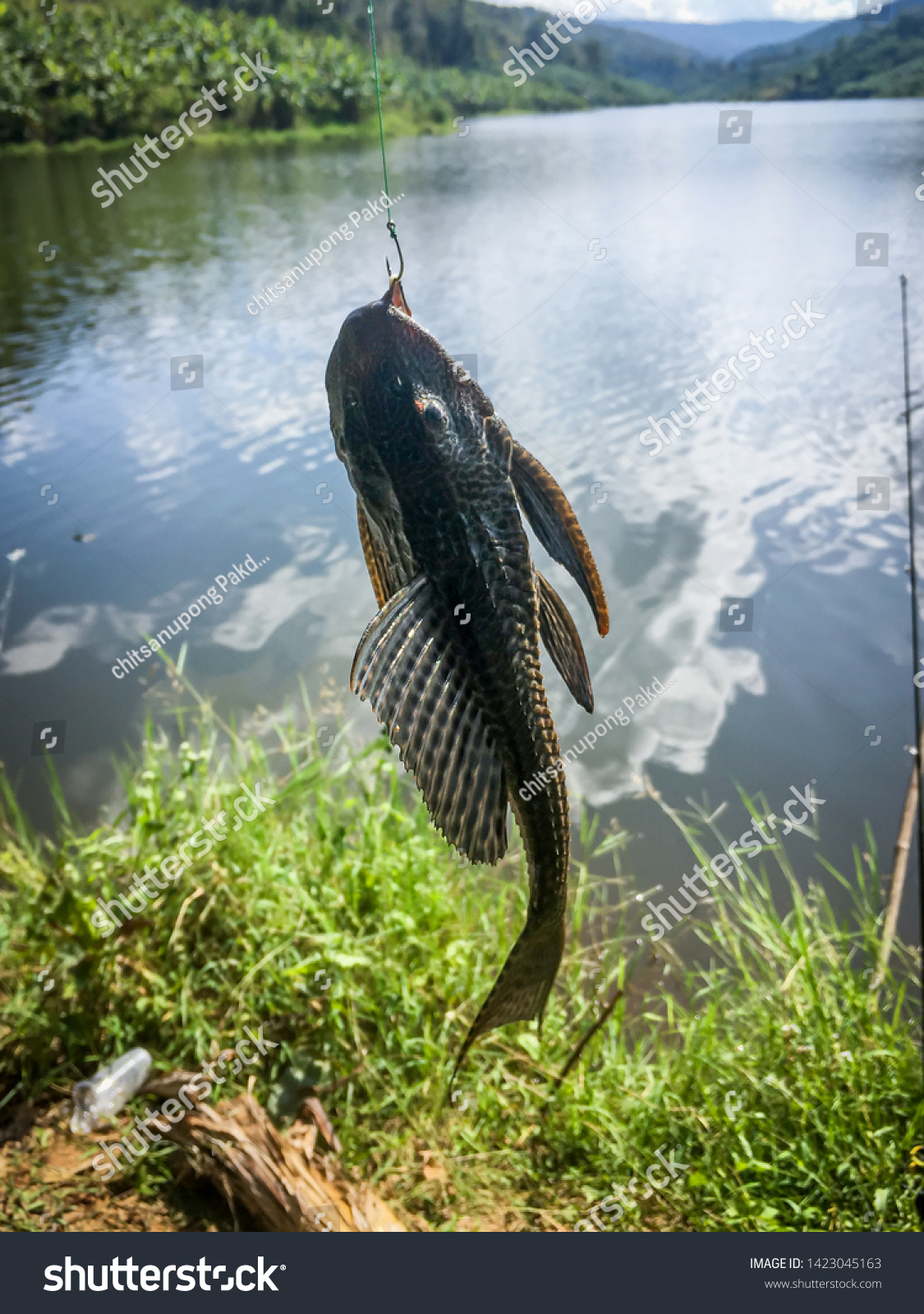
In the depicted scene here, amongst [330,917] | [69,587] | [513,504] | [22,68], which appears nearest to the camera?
[513,504]

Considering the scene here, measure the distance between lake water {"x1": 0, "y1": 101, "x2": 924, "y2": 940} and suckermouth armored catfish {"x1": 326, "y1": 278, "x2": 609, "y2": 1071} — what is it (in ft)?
12.3

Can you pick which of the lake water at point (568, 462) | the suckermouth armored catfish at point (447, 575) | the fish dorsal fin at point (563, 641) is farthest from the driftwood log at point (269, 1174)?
the lake water at point (568, 462)

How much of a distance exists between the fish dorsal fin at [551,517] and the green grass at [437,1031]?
1.91 m

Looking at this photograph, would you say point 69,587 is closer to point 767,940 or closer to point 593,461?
point 593,461

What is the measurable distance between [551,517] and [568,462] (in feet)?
20.4

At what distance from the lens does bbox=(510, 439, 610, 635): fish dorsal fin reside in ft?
4.98

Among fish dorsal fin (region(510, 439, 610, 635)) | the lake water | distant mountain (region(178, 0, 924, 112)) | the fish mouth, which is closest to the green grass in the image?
the lake water


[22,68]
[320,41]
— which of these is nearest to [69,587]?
[22,68]
